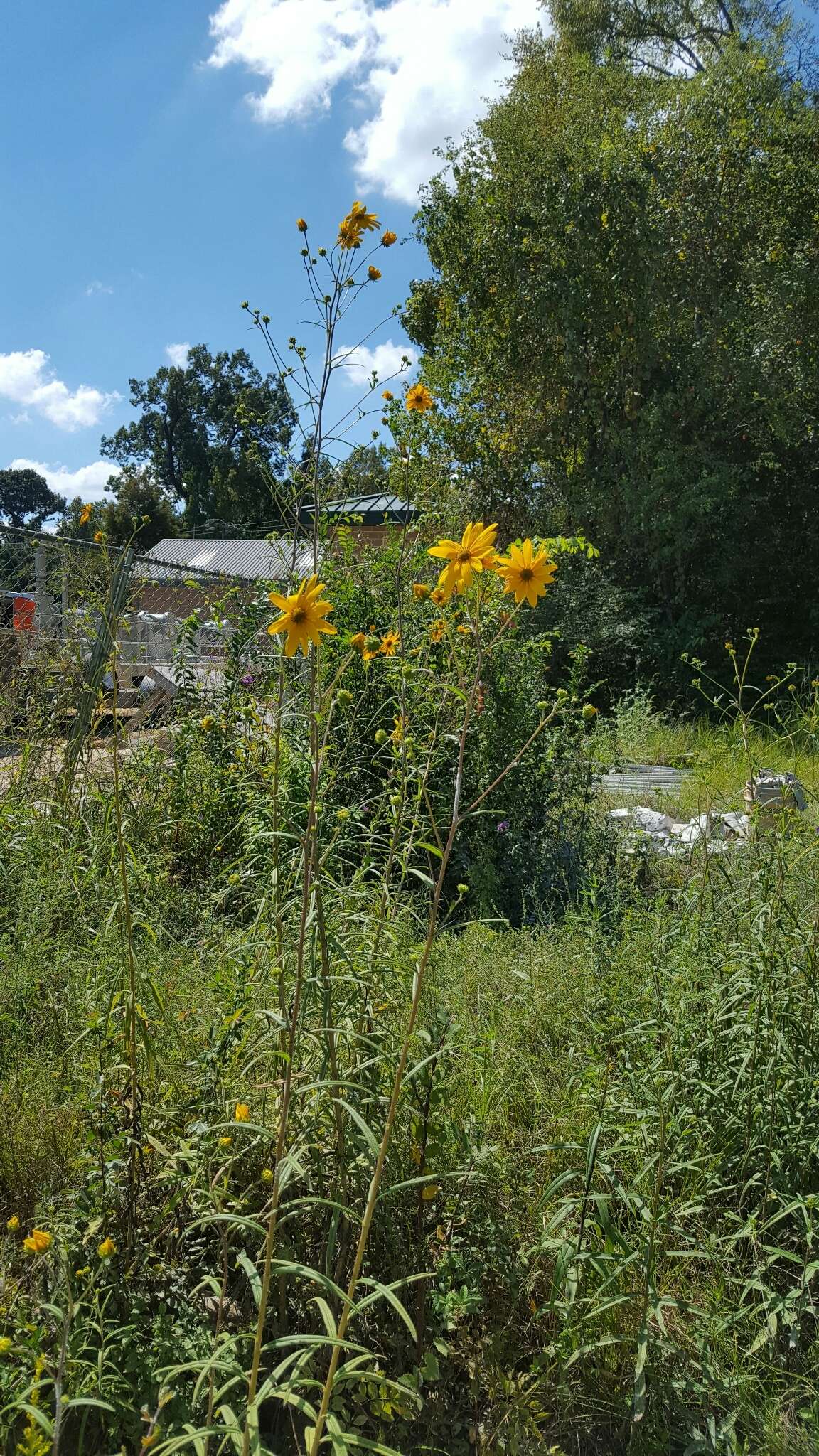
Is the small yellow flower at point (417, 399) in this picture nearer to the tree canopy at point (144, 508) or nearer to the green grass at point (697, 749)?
the green grass at point (697, 749)

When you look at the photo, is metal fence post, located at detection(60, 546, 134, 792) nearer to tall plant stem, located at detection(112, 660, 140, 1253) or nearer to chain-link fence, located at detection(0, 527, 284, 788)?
chain-link fence, located at detection(0, 527, 284, 788)

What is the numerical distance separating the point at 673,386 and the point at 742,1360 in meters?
10.7

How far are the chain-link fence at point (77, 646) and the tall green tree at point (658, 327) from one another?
5.90 metres

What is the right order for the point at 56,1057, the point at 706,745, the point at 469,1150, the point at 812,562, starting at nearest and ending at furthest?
the point at 469,1150 < the point at 56,1057 < the point at 706,745 < the point at 812,562

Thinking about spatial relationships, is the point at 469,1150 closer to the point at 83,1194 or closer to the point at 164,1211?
the point at 164,1211

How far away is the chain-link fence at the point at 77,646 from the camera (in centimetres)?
367

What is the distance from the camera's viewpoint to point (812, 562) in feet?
38.2

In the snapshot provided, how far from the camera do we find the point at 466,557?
57.0 inches

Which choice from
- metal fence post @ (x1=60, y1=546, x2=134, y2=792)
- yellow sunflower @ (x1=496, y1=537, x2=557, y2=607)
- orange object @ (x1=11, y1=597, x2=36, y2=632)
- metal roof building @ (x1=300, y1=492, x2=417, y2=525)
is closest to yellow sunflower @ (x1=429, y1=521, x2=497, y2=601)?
yellow sunflower @ (x1=496, y1=537, x2=557, y2=607)

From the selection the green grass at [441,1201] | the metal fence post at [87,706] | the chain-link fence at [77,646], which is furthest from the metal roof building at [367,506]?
the metal fence post at [87,706]

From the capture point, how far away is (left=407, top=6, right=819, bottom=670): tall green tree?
10312 mm

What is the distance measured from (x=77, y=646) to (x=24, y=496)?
2418 inches

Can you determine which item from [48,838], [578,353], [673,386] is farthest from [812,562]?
[48,838]

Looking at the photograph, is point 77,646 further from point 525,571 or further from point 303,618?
point 303,618
